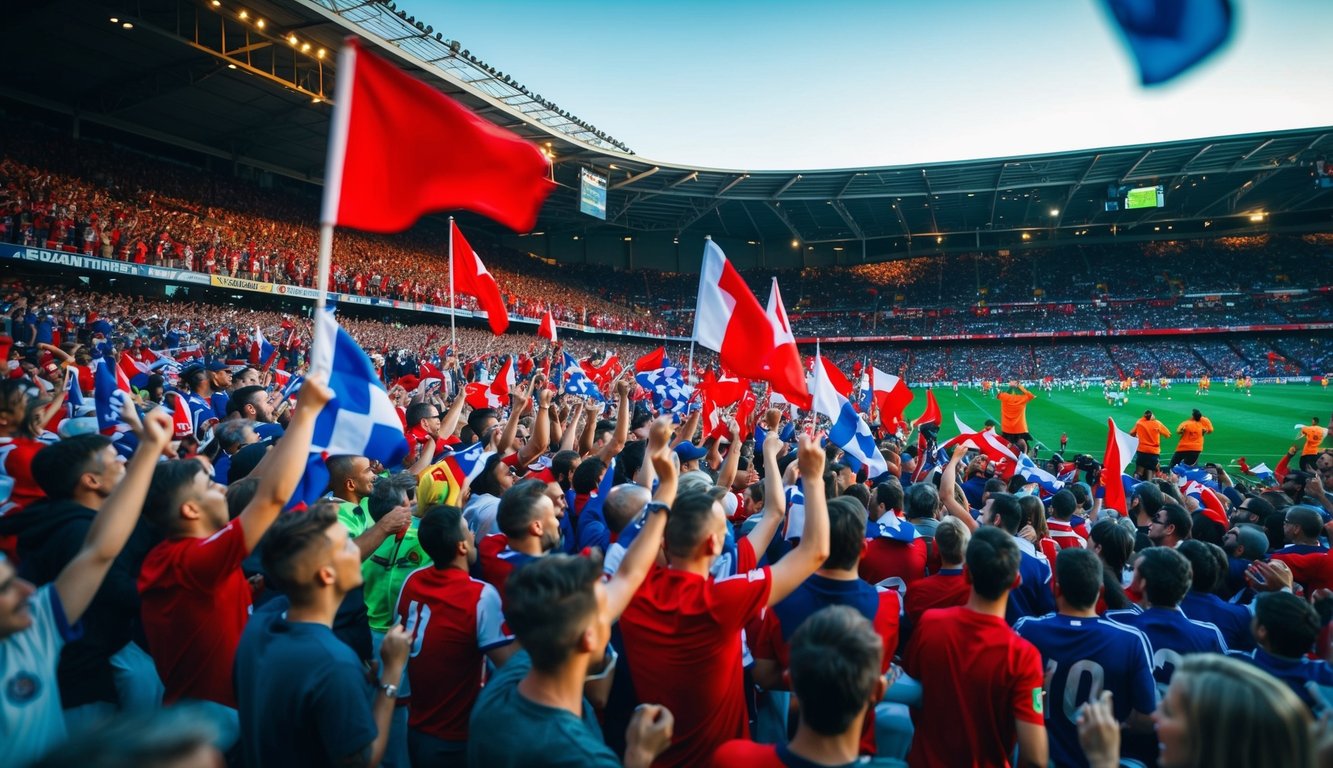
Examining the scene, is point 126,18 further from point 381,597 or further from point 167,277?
point 381,597

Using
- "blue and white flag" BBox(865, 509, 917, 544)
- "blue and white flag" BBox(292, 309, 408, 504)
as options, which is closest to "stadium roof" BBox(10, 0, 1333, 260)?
"blue and white flag" BBox(292, 309, 408, 504)

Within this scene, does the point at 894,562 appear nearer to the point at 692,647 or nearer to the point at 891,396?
the point at 692,647

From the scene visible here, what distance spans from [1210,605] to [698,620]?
3.15 meters

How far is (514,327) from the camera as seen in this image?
40.5 m

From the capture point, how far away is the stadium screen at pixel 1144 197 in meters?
38.4

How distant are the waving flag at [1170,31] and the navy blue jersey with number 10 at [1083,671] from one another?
220cm

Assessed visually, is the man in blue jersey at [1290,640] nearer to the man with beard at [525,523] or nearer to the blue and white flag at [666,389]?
the man with beard at [525,523]

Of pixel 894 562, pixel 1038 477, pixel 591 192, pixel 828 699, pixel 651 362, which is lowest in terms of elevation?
pixel 894 562

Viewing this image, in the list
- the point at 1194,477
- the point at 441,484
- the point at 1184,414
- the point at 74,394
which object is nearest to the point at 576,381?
the point at 74,394

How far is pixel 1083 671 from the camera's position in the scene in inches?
113

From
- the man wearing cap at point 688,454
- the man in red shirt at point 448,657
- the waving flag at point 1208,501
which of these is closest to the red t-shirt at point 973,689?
the man in red shirt at point 448,657

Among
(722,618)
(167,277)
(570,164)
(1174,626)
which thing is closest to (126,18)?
(167,277)

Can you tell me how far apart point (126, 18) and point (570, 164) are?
18763mm

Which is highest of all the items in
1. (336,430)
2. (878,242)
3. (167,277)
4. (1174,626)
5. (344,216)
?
(878,242)
